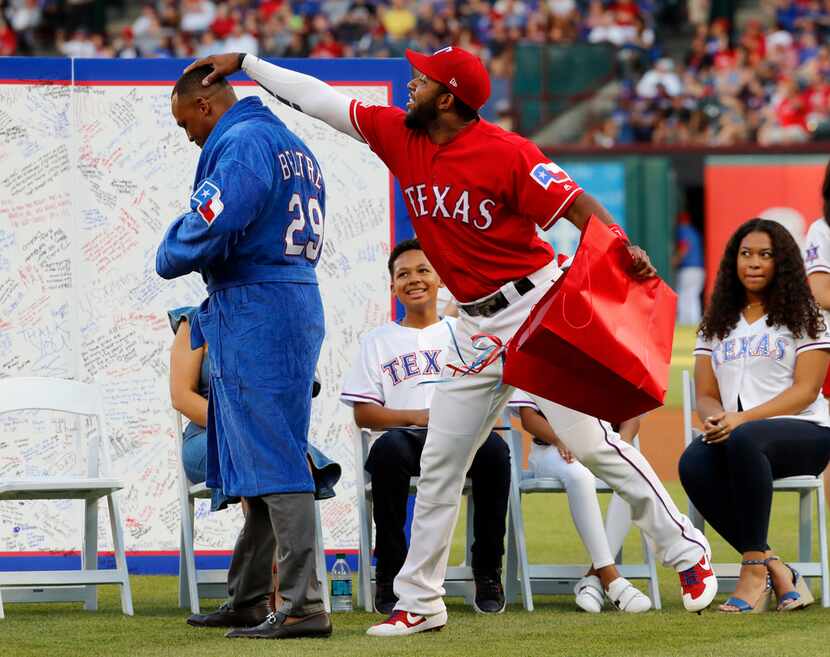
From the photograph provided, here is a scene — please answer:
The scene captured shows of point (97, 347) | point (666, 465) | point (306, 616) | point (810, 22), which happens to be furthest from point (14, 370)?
point (810, 22)

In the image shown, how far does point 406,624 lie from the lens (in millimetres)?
6137

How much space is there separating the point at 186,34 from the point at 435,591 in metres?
25.4

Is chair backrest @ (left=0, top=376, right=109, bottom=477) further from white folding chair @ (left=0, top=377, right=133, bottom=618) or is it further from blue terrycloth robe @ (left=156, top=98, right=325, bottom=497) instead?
blue terrycloth robe @ (left=156, top=98, right=325, bottom=497)

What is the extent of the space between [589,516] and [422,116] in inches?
79.5

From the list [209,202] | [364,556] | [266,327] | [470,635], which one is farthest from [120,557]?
[209,202]

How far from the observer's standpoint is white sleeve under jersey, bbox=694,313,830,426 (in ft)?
23.6

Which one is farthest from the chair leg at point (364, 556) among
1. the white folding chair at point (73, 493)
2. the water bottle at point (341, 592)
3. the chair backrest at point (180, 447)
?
the white folding chair at point (73, 493)

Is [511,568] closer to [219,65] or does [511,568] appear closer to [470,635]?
[470,635]

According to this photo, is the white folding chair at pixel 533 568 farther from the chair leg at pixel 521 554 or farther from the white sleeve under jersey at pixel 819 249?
the white sleeve under jersey at pixel 819 249

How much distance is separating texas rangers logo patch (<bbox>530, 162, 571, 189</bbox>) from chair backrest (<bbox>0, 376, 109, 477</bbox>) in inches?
99.3

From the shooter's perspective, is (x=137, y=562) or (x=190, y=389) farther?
(x=137, y=562)

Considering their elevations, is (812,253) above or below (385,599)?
above

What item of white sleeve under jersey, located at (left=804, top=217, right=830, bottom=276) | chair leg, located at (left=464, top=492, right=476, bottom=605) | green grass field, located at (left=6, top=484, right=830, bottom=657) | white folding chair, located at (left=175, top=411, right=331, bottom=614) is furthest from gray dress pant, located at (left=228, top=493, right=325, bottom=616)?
white sleeve under jersey, located at (left=804, top=217, right=830, bottom=276)

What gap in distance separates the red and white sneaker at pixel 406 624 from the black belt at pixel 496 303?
1.15m
